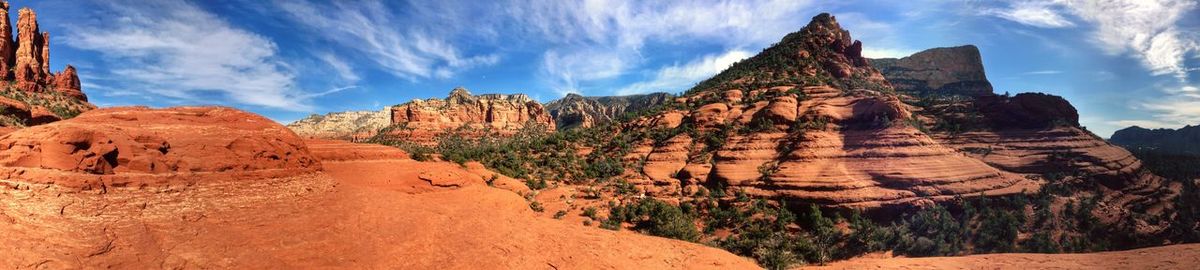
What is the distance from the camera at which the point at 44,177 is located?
346 inches

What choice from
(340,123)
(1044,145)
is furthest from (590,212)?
(340,123)

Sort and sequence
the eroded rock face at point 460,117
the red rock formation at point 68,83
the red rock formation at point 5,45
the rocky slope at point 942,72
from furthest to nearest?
the eroded rock face at point 460,117, the rocky slope at point 942,72, the red rock formation at point 68,83, the red rock formation at point 5,45

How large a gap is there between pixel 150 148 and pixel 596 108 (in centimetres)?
13052

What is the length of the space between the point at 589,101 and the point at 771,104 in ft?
378

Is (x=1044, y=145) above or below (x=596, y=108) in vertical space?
below

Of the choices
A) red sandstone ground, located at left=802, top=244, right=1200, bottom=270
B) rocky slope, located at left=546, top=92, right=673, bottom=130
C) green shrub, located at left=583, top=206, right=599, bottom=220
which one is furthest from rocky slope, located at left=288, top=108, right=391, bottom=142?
red sandstone ground, located at left=802, top=244, right=1200, bottom=270

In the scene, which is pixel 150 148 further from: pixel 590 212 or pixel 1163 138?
pixel 1163 138

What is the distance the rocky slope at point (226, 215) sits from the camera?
8.14m

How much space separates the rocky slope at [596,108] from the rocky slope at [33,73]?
80946 millimetres

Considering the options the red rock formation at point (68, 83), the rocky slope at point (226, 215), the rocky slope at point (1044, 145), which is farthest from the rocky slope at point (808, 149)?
the red rock formation at point (68, 83)

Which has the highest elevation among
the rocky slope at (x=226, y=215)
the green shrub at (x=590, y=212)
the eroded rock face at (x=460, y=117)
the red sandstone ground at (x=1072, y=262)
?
the eroded rock face at (x=460, y=117)

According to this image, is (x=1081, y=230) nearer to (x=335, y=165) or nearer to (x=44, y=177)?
(x=335, y=165)

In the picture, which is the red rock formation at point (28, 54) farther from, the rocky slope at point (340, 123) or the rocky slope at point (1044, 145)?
the rocky slope at point (1044, 145)

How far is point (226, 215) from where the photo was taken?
10500mm
